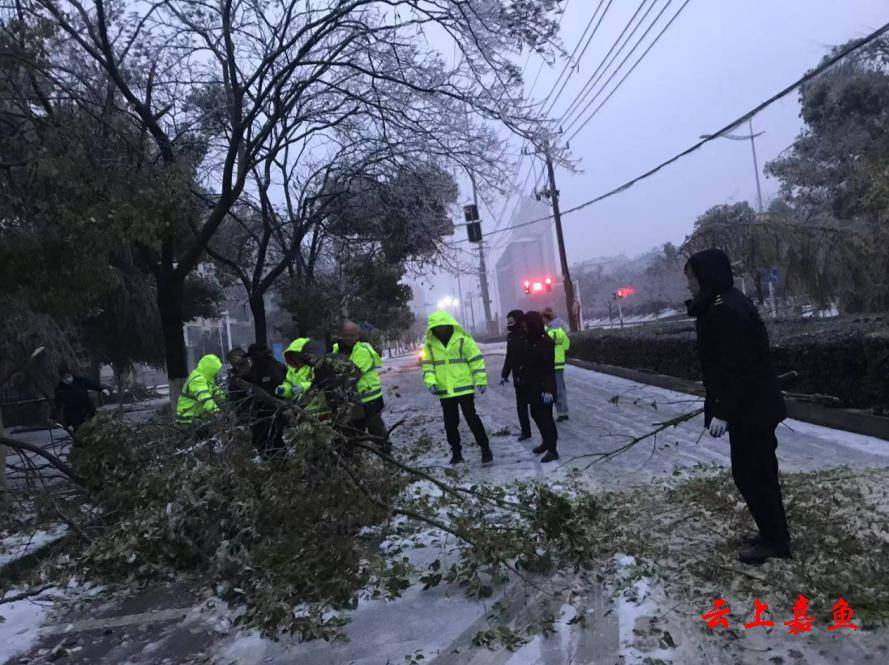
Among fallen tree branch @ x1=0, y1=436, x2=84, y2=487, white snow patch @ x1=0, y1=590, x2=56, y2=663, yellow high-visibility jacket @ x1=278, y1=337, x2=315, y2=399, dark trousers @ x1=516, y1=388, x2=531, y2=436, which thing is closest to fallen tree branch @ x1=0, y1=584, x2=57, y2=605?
white snow patch @ x1=0, y1=590, x2=56, y2=663

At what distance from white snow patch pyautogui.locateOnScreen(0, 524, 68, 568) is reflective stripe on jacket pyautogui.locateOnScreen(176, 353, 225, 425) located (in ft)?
4.26

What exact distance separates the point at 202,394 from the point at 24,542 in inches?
68.8

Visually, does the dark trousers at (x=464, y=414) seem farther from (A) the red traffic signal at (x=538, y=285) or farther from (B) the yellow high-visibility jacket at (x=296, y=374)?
(A) the red traffic signal at (x=538, y=285)

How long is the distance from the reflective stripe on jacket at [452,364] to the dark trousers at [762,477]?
347 cm

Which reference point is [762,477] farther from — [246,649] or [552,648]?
[246,649]

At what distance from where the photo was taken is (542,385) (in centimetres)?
705

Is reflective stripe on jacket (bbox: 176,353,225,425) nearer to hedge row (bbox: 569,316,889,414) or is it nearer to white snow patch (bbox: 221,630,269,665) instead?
white snow patch (bbox: 221,630,269,665)

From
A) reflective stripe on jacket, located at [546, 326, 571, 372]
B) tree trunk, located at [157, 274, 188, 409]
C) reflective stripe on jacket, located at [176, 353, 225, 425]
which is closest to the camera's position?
reflective stripe on jacket, located at [176, 353, 225, 425]

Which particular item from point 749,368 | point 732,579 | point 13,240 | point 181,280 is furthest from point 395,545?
point 181,280

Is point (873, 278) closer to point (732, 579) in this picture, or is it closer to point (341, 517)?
point (732, 579)

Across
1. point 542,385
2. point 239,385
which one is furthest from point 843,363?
point 239,385

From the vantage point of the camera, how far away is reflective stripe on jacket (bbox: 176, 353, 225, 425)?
5.21 meters

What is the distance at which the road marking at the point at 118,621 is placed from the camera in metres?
3.96

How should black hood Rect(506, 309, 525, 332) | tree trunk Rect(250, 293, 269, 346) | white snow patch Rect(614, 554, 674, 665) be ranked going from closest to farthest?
white snow patch Rect(614, 554, 674, 665) < black hood Rect(506, 309, 525, 332) < tree trunk Rect(250, 293, 269, 346)
